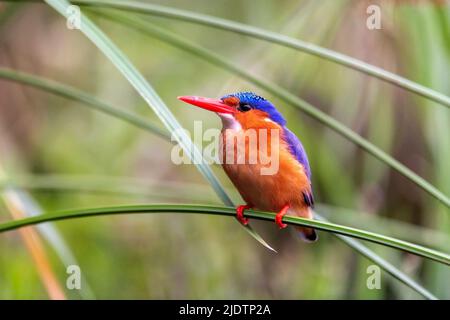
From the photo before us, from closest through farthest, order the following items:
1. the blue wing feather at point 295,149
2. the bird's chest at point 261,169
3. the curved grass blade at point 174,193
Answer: the bird's chest at point 261,169, the blue wing feather at point 295,149, the curved grass blade at point 174,193

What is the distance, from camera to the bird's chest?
4.90 ft

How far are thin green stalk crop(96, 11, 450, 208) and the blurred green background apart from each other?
547mm

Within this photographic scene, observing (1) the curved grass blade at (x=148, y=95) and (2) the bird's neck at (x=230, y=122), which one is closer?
(1) the curved grass blade at (x=148, y=95)

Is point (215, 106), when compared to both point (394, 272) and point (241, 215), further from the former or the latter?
point (394, 272)

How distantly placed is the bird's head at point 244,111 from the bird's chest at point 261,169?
0.04 m

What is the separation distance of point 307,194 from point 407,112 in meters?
0.86

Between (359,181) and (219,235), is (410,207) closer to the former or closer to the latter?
(359,181)

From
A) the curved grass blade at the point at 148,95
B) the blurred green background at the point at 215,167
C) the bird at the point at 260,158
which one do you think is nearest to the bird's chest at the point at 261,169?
the bird at the point at 260,158

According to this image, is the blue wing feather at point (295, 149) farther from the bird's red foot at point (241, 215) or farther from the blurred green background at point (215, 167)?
the blurred green background at point (215, 167)

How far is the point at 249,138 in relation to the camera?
1547 mm

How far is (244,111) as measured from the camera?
161 cm

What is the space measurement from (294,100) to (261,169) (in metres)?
0.22

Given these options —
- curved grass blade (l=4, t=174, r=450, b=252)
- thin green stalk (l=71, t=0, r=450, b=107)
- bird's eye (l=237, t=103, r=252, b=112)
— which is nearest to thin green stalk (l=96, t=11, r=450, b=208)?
thin green stalk (l=71, t=0, r=450, b=107)

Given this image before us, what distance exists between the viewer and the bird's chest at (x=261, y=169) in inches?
58.8
